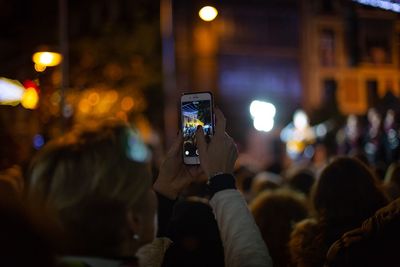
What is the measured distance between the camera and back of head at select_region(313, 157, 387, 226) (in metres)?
3.91

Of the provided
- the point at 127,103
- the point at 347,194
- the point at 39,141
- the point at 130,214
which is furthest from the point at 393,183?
the point at 127,103

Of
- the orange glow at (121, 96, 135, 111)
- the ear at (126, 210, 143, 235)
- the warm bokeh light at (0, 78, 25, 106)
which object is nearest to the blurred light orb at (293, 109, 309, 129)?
the orange glow at (121, 96, 135, 111)

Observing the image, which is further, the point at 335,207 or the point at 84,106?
the point at 84,106

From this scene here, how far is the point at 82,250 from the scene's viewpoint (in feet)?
6.77

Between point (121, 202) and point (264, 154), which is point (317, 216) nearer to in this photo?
point (121, 202)

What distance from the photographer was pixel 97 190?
6.89 ft

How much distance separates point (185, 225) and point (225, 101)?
34.8 metres

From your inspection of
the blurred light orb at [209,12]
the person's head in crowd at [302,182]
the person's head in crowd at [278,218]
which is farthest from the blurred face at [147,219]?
the blurred light orb at [209,12]

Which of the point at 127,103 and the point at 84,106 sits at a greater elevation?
the point at 127,103

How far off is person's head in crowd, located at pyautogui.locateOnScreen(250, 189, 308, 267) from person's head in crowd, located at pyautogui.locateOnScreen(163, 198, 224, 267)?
5.25 feet

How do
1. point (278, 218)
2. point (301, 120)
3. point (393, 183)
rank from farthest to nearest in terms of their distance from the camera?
point (301, 120)
point (393, 183)
point (278, 218)

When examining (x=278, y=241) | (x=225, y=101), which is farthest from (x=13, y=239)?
(x=225, y=101)

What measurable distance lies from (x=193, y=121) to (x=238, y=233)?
78 centimetres

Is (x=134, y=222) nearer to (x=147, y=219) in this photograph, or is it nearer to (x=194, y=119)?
(x=147, y=219)
